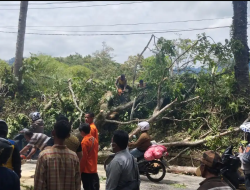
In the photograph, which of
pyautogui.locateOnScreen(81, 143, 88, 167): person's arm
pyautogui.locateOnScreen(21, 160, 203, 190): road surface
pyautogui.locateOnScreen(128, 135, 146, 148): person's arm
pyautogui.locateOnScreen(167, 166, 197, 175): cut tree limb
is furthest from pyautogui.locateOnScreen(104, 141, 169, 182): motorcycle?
pyautogui.locateOnScreen(81, 143, 88, 167): person's arm

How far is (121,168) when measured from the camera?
3.60 m

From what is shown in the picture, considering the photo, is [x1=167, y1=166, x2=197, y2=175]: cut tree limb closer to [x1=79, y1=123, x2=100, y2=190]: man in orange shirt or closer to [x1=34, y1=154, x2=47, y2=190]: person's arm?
[x1=79, y1=123, x2=100, y2=190]: man in orange shirt

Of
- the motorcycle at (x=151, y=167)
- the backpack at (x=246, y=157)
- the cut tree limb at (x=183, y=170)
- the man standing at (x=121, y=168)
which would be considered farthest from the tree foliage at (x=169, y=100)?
the man standing at (x=121, y=168)

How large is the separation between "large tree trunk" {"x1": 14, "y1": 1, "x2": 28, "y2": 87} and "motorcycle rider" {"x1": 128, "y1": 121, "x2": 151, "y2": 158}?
32.8 ft

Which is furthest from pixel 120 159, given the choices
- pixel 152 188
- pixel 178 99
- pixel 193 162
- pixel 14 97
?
pixel 14 97

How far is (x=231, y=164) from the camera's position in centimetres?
328

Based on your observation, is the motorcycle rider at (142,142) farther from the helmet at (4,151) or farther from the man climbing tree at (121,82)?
the man climbing tree at (121,82)

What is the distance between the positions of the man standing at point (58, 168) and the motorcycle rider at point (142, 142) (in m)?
4.42

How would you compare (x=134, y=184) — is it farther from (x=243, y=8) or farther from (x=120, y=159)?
(x=243, y=8)

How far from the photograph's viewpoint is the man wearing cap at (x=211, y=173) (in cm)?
276

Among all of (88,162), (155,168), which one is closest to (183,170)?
(155,168)

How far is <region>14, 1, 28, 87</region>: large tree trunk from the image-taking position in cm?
1662

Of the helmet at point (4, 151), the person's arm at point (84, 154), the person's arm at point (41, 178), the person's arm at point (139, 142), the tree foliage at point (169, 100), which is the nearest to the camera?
the helmet at point (4, 151)

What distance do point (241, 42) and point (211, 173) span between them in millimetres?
10699
